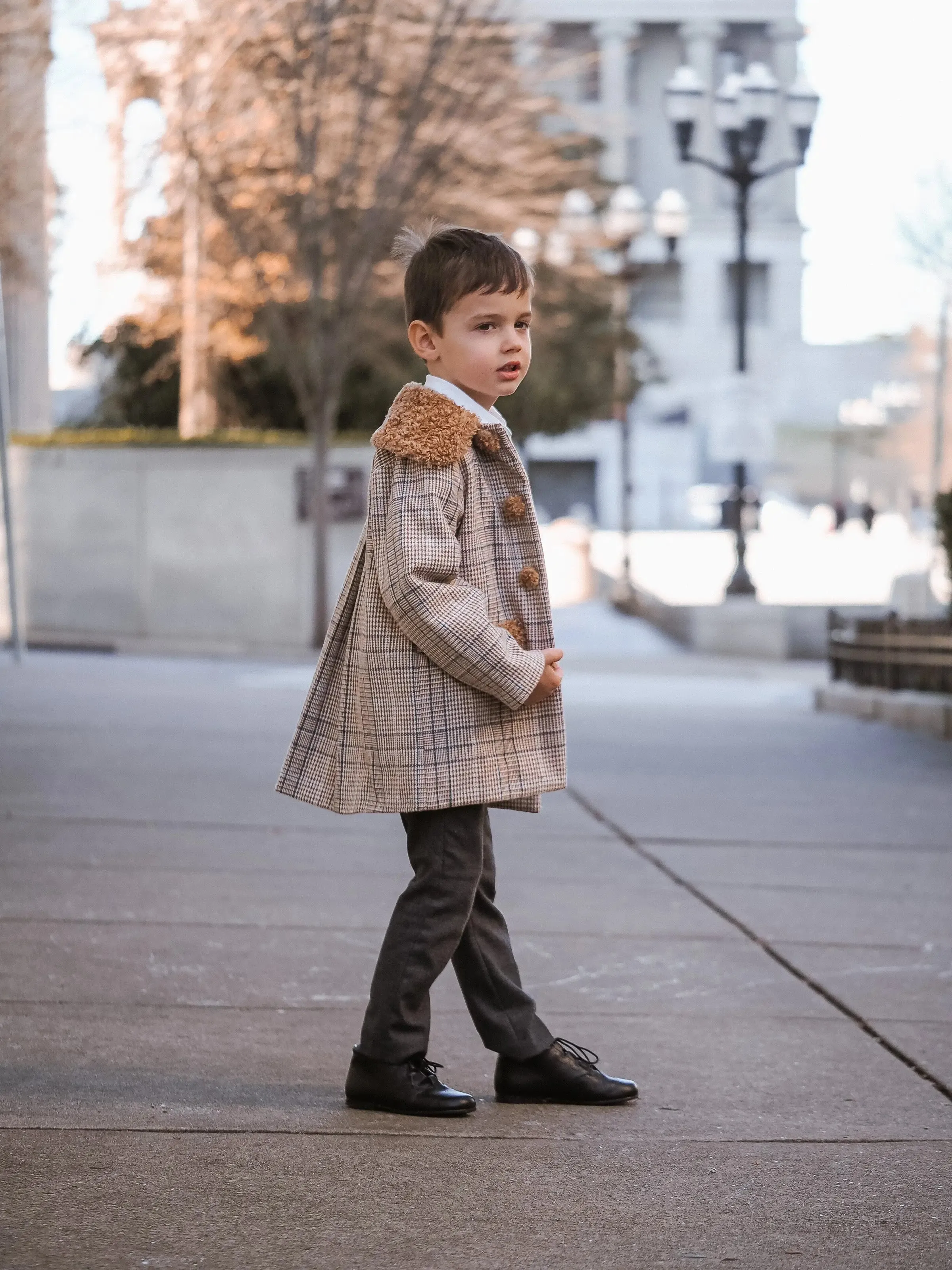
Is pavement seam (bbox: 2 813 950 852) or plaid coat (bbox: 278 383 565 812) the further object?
pavement seam (bbox: 2 813 950 852)

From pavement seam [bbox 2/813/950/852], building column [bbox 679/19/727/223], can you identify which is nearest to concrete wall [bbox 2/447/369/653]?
pavement seam [bbox 2/813/950/852]

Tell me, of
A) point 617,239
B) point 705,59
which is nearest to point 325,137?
point 617,239

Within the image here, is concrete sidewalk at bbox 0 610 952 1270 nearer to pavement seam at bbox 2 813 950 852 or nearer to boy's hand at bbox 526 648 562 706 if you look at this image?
pavement seam at bbox 2 813 950 852

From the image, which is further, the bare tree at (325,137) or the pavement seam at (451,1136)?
the bare tree at (325,137)

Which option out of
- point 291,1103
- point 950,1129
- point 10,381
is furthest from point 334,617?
point 10,381

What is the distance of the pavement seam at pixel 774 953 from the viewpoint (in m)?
4.38

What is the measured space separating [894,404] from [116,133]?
72.1 metres

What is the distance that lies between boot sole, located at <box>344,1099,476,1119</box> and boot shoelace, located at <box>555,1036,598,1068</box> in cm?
24

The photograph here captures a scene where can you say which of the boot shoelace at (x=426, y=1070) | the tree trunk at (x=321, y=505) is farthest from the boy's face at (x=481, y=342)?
the tree trunk at (x=321, y=505)

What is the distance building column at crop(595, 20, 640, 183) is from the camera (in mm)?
69250

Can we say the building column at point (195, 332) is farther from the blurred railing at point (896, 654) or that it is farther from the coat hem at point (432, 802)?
the coat hem at point (432, 802)

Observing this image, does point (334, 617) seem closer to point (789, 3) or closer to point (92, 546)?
point (92, 546)

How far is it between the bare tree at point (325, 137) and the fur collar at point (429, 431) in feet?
52.5

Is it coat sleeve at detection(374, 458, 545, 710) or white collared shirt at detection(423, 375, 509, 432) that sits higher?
white collared shirt at detection(423, 375, 509, 432)
